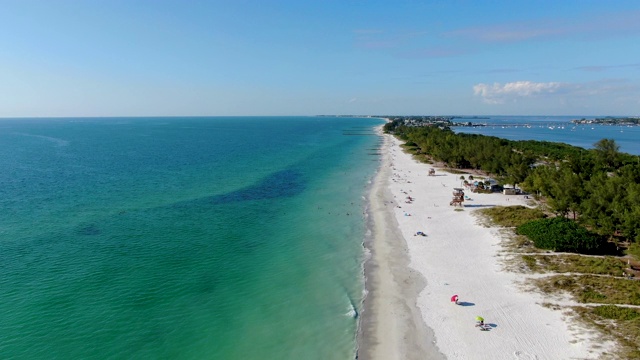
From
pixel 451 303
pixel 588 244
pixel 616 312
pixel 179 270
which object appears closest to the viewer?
pixel 616 312

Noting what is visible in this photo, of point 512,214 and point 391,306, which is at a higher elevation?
point 512,214

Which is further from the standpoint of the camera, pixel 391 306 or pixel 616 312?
pixel 391 306

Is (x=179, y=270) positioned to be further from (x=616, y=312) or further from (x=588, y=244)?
(x=588, y=244)

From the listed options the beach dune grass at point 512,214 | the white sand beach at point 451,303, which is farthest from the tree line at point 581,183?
the white sand beach at point 451,303

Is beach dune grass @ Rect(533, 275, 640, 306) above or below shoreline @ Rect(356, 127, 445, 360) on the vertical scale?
above

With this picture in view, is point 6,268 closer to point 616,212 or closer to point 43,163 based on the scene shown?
point 616,212

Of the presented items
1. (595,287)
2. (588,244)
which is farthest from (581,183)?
(595,287)

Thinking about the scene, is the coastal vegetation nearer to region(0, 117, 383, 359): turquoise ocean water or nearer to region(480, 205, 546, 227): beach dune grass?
region(480, 205, 546, 227): beach dune grass

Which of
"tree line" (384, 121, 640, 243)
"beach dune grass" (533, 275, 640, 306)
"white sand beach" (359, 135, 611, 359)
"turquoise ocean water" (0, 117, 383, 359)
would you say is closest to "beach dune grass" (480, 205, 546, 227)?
"tree line" (384, 121, 640, 243)
